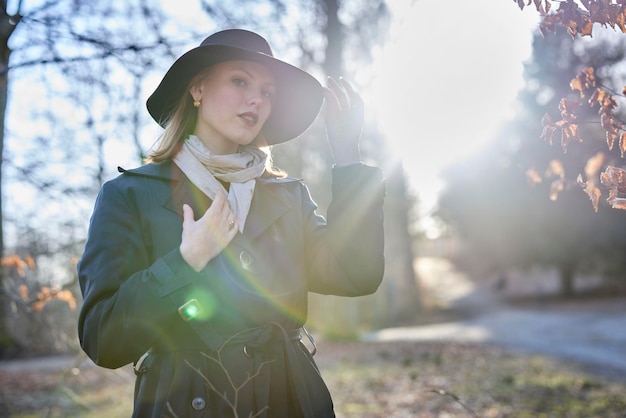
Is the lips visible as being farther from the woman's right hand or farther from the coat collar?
the woman's right hand

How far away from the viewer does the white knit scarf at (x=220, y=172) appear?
2.13m

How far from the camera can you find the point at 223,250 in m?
2.02

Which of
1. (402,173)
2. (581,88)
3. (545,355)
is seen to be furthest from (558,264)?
(581,88)

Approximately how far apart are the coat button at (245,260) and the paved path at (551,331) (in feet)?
30.4

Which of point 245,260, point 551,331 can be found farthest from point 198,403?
point 551,331

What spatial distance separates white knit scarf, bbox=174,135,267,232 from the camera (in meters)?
2.13

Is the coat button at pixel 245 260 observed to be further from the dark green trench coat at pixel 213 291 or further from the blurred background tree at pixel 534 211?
the blurred background tree at pixel 534 211

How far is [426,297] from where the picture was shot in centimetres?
2959

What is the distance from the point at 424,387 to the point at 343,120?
24.0 ft

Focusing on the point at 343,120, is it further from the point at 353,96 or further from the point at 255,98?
the point at 255,98

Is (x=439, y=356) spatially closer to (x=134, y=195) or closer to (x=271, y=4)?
(x=271, y=4)

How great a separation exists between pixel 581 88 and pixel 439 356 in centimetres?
1034

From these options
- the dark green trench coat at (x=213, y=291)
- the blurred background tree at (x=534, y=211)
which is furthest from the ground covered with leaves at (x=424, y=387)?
the blurred background tree at (x=534, y=211)

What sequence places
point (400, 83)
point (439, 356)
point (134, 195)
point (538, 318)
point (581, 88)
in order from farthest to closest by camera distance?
point (538, 318) → point (439, 356) → point (400, 83) → point (581, 88) → point (134, 195)
